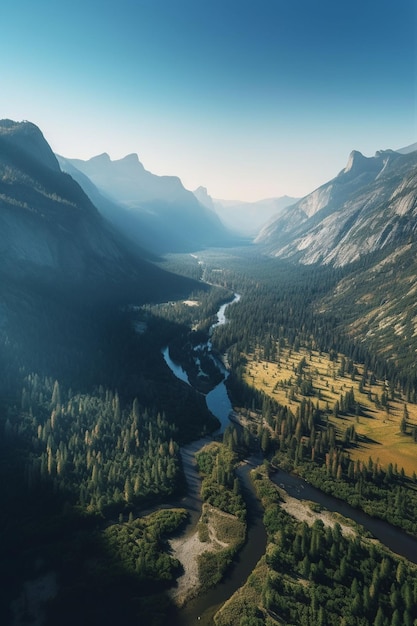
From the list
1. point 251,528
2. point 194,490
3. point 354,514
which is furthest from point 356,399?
point 251,528

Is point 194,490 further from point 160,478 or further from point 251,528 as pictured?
point 251,528

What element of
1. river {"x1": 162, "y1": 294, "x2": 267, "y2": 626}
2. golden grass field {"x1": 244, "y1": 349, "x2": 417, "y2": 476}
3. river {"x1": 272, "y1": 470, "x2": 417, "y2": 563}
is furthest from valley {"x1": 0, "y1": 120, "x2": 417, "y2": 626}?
river {"x1": 272, "y1": 470, "x2": 417, "y2": 563}

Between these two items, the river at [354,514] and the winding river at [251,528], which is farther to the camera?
the river at [354,514]

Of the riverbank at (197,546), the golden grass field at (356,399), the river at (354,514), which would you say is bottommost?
the riverbank at (197,546)

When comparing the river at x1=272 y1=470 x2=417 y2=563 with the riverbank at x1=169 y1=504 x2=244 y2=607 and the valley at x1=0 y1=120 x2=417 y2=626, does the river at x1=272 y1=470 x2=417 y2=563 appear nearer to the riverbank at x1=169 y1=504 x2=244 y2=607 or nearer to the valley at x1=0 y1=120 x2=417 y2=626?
the valley at x1=0 y1=120 x2=417 y2=626

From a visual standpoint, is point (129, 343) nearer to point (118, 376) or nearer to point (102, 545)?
point (118, 376)

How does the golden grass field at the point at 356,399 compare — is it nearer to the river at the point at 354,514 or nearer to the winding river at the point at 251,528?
the river at the point at 354,514

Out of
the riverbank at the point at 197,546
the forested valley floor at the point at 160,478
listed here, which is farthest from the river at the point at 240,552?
the forested valley floor at the point at 160,478

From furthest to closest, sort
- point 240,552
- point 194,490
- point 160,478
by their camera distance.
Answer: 1. point 194,490
2. point 160,478
3. point 240,552
